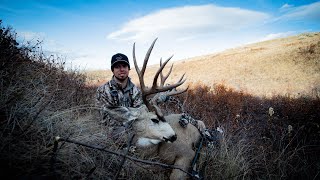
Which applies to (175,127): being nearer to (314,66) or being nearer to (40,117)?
(40,117)

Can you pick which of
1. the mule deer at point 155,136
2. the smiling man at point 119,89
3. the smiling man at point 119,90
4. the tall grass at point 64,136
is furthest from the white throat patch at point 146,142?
the smiling man at point 119,89

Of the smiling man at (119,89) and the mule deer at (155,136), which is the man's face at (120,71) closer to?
the smiling man at (119,89)

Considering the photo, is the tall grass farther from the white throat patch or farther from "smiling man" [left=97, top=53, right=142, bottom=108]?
"smiling man" [left=97, top=53, right=142, bottom=108]

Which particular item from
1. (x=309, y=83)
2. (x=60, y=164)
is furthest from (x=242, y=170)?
(x=309, y=83)

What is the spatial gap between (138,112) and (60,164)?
2039 mm

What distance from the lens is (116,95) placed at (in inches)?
186

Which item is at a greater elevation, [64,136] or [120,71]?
[120,71]

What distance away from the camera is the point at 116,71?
491 centimetres

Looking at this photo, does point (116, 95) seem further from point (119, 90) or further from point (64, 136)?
point (64, 136)

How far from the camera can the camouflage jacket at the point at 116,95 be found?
462 centimetres

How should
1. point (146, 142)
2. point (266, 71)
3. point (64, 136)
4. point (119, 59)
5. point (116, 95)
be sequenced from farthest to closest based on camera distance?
point (266, 71) → point (119, 59) → point (116, 95) → point (146, 142) → point (64, 136)

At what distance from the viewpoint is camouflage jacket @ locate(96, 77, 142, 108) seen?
15.1 ft

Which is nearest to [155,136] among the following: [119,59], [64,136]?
[64,136]

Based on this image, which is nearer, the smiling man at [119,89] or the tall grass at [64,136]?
the tall grass at [64,136]
